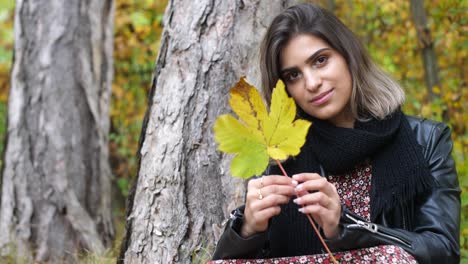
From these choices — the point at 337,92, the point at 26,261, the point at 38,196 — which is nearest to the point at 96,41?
the point at 38,196

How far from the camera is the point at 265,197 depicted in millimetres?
1795

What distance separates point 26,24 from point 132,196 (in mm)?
2055

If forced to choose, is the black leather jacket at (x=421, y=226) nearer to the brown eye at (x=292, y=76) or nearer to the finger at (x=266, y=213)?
the finger at (x=266, y=213)

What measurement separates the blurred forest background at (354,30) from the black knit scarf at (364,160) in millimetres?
2716

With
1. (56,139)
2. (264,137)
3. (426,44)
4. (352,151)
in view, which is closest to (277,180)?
(264,137)

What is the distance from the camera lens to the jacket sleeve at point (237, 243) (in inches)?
78.5

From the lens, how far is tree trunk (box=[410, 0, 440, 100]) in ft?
15.2

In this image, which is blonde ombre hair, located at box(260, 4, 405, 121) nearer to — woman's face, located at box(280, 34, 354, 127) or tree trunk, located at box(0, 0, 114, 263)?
woman's face, located at box(280, 34, 354, 127)

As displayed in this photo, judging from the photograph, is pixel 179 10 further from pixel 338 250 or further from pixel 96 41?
pixel 96 41

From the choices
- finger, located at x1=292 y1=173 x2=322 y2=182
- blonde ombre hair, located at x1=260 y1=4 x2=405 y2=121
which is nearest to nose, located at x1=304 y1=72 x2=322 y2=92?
blonde ombre hair, located at x1=260 y1=4 x2=405 y2=121

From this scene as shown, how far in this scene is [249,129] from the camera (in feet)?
4.84

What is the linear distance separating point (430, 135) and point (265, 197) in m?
0.78

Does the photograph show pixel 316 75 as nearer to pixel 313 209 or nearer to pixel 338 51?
pixel 338 51

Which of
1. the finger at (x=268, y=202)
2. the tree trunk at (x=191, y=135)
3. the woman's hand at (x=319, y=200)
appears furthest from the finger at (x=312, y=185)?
the tree trunk at (x=191, y=135)
